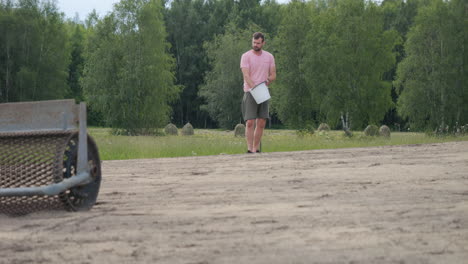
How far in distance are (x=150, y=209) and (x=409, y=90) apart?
98.6 ft

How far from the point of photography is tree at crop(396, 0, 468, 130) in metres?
32.6

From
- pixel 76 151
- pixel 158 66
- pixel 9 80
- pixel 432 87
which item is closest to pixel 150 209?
pixel 76 151

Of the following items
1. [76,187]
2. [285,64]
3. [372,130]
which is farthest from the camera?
[285,64]

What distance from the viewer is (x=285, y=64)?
37312 millimetres

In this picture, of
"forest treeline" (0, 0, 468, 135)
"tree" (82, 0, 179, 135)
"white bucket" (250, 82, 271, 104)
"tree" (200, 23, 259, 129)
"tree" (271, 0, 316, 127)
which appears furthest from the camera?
"tree" (200, 23, 259, 129)

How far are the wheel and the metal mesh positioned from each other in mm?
107

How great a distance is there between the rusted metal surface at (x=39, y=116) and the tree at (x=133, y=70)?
36.4 meters

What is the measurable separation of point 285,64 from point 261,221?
3319 cm

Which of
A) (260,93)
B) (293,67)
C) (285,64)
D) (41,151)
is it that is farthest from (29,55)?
(41,151)

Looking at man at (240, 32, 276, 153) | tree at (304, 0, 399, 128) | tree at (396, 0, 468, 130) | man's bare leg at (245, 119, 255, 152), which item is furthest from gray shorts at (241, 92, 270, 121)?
tree at (396, 0, 468, 130)

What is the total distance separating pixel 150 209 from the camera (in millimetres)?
5250

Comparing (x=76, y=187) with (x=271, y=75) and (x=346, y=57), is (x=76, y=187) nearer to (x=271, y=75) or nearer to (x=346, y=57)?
(x=271, y=75)

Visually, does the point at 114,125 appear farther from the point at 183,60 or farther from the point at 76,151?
the point at 76,151

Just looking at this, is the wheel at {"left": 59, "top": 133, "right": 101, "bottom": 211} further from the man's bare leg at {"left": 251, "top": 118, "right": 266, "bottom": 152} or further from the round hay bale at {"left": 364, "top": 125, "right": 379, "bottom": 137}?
the round hay bale at {"left": 364, "top": 125, "right": 379, "bottom": 137}
